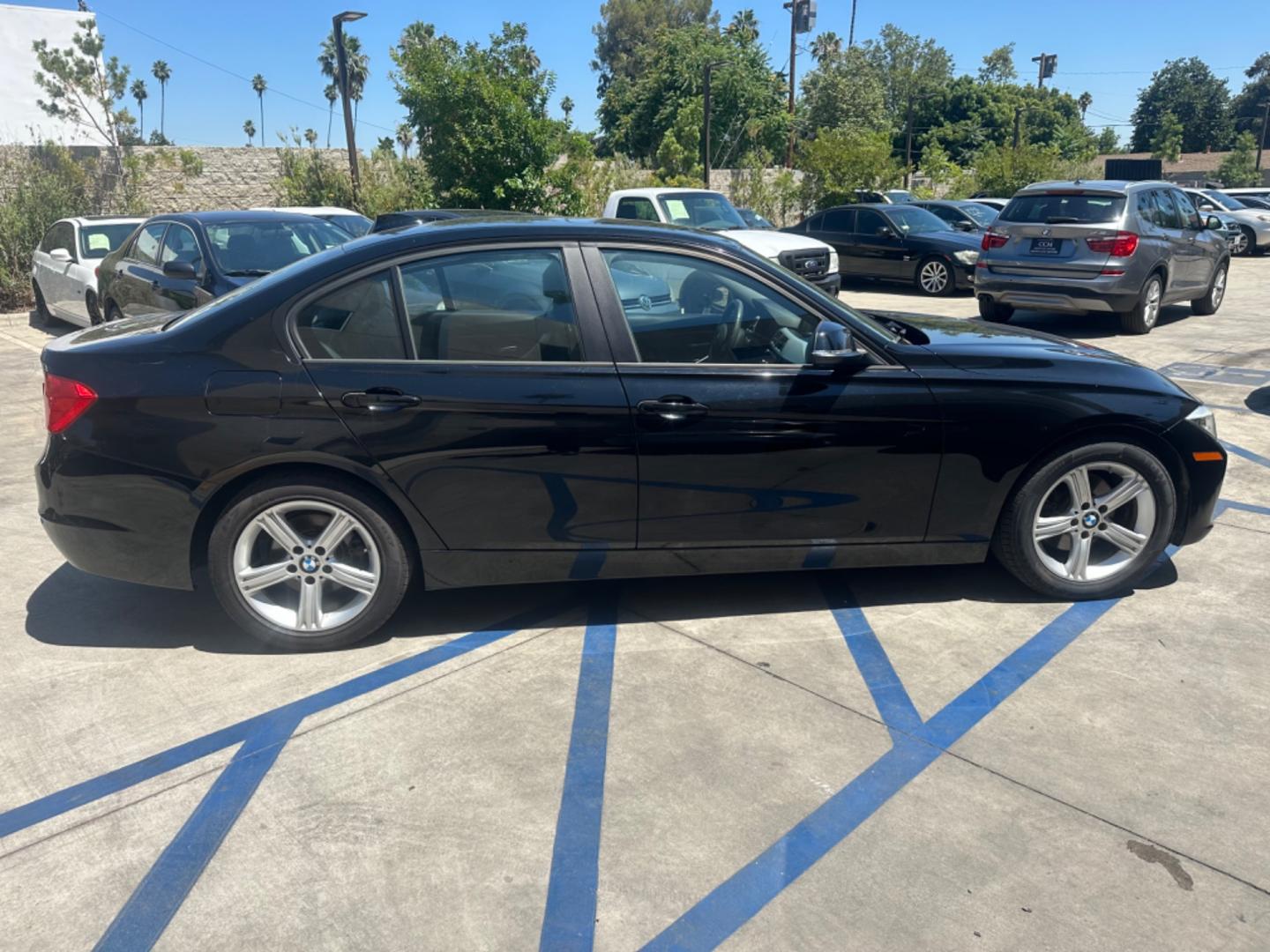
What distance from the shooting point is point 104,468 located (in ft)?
12.6

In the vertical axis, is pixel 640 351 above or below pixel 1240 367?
above

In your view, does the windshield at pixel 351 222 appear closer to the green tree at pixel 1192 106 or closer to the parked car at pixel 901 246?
the parked car at pixel 901 246

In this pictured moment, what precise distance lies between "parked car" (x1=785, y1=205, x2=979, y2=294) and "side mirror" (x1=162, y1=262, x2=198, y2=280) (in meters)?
12.0

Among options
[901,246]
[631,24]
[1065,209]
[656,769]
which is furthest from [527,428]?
[631,24]

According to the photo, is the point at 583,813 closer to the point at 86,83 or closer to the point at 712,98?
the point at 86,83

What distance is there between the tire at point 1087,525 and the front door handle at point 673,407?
56.4 inches

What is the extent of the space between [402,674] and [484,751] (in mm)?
676

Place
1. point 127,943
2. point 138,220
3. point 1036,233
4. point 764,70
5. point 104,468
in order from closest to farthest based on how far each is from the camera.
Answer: point 127,943 → point 104,468 → point 1036,233 → point 138,220 → point 764,70

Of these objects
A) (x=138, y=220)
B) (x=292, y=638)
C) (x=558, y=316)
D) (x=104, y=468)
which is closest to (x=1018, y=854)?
(x=558, y=316)

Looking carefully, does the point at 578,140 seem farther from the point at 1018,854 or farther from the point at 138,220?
the point at 1018,854

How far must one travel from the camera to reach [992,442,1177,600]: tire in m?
4.26

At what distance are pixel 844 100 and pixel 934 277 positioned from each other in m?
41.7

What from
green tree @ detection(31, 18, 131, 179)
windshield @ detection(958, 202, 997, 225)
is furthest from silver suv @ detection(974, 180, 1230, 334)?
green tree @ detection(31, 18, 131, 179)

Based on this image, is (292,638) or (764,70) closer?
(292,638)
